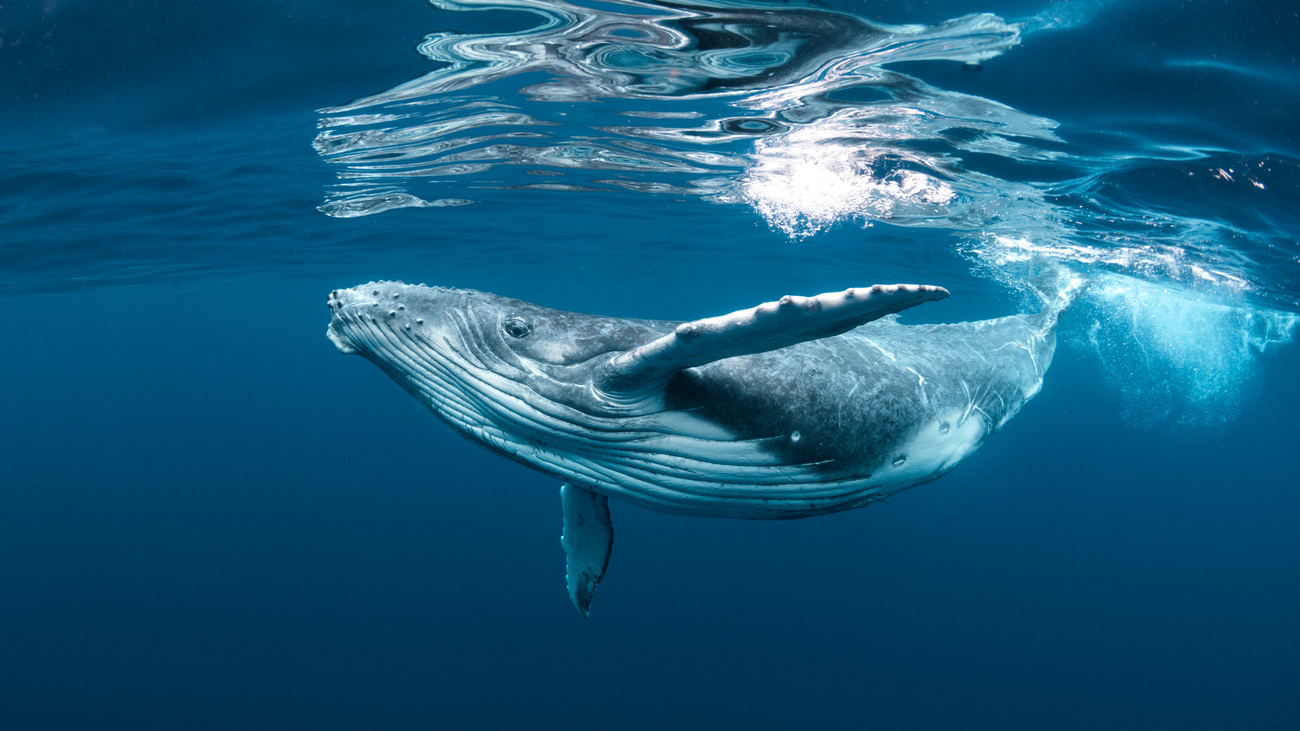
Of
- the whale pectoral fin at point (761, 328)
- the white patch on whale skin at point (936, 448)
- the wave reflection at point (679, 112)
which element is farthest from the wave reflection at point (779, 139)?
the whale pectoral fin at point (761, 328)

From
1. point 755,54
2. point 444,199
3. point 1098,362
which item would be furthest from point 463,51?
point 1098,362

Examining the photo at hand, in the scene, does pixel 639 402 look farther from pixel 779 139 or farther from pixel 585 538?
pixel 779 139

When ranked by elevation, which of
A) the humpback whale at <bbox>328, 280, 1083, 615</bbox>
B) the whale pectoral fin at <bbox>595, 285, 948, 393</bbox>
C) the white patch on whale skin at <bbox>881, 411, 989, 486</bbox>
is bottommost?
the white patch on whale skin at <bbox>881, 411, 989, 486</bbox>

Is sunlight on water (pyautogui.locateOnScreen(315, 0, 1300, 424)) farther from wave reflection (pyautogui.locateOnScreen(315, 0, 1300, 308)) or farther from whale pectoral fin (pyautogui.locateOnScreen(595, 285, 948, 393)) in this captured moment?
whale pectoral fin (pyautogui.locateOnScreen(595, 285, 948, 393))

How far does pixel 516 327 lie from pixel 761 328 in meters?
1.64

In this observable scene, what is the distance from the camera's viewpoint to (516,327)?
370cm

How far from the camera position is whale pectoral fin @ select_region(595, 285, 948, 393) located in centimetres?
249

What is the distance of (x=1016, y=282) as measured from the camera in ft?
78.9

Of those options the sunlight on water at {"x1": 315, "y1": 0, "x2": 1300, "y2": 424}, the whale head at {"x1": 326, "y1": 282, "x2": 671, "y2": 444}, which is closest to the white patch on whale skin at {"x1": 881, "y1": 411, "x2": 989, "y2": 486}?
the whale head at {"x1": 326, "y1": 282, "x2": 671, "y2": 444}

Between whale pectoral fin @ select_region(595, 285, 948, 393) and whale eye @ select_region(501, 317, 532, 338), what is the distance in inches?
26.8

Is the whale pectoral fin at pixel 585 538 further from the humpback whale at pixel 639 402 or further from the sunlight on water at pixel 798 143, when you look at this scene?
the sunlight on water at pixel 798 143

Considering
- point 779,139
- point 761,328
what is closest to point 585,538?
point 761,328

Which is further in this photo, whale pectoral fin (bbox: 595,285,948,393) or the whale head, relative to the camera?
the whale head

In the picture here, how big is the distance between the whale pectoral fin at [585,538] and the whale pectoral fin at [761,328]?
1741 millimetres
